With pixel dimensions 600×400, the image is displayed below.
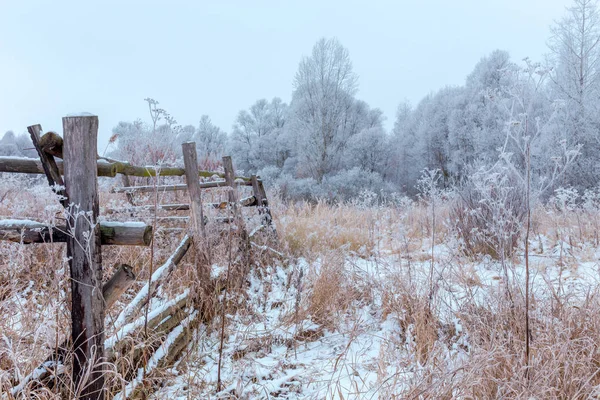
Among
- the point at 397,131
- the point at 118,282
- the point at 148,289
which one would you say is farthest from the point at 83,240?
the point at 397,131

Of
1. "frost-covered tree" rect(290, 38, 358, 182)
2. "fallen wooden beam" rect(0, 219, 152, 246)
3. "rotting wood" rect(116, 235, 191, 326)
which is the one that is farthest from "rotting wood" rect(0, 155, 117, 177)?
"frost-covered tree" rect(290, 38, 358, 182)

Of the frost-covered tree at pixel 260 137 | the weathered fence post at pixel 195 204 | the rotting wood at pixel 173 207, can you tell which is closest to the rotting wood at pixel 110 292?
the rotting wood at pixel 173 207

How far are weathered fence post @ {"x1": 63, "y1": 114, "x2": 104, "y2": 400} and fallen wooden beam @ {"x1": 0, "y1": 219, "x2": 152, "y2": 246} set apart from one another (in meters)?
0.05

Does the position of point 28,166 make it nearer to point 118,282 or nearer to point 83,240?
point 83,240

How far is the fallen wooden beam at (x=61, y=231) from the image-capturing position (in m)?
1.65

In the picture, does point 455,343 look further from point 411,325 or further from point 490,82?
point 490,82

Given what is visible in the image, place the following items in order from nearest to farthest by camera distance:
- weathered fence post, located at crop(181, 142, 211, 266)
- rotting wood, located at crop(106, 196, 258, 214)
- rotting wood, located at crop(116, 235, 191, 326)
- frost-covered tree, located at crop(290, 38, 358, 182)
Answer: rotting wood, located at crop(116, 235, 191, 326), weathered fence post, located at crop(181, 142, 211, 266), rotting wood, located at crop(106, 196, 258, 214), frost-covered tree, located at crop(290, 38, 358, 182)

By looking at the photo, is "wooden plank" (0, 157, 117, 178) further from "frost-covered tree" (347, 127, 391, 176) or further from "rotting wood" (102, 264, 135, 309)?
"frost-covered tree" (347, 127, 391, 176)

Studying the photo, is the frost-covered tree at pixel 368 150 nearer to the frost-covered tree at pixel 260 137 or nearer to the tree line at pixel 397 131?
the tree line at pixel 397 131

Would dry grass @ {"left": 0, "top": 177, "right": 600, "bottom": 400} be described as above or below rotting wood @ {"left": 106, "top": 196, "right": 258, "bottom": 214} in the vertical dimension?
below

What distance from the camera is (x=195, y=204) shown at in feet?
11.2

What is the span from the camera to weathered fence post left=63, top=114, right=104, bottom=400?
167 cm

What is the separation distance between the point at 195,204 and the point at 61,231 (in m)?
1.79

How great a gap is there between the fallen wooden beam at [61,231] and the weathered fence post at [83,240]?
55mm
